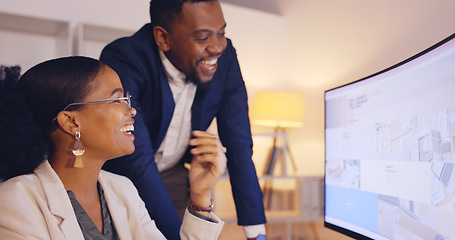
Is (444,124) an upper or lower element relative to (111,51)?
lower

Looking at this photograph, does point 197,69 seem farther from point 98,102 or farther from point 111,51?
point 98,102

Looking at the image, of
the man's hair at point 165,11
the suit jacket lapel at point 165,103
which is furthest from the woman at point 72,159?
the man's hair at point 165,11

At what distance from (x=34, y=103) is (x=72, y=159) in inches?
6.6

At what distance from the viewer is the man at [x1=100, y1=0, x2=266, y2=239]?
1.31 m

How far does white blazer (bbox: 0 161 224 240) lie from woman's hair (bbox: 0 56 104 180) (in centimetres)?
5

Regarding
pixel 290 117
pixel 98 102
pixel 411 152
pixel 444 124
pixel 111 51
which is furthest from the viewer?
pixel 290 117

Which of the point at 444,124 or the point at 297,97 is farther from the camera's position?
the point at 297,97

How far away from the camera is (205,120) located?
1593 mm

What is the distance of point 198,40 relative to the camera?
1438 millimetres

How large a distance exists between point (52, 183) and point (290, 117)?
2551mm

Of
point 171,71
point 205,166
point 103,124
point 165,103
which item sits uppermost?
point 171,71

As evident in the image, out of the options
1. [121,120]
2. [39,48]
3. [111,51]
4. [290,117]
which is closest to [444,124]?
[121,120]

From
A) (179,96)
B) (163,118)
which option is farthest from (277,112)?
(163,118)

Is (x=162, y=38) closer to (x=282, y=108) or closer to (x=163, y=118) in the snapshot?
(x=163, y=118)
